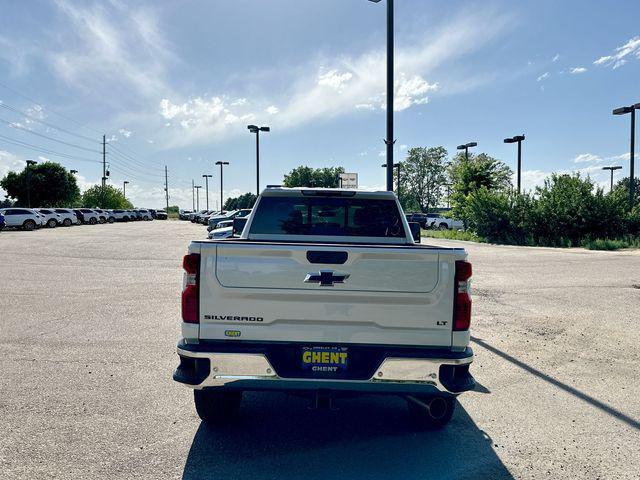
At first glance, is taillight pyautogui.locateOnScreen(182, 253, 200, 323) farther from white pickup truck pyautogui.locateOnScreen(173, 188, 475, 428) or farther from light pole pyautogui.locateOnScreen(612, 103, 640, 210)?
light pole pyautogui.locateOnScreen(612, 103, 640, 210)

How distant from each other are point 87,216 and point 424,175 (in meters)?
68.4

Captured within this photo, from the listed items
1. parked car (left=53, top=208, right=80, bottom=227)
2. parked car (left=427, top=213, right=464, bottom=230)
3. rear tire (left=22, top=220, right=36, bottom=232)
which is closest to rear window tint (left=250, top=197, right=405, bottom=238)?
rear tire (left=22, top=220, right=36, bottom=232)

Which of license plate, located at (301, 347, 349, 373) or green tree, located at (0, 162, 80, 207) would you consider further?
green tree, located at (0, 162, 80, 207)

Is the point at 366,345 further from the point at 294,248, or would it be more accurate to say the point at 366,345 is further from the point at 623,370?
the point at 623,370

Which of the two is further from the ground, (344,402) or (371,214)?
(371,214)

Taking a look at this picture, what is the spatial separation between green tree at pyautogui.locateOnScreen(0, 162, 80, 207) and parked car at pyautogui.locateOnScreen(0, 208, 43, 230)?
33.9 meters

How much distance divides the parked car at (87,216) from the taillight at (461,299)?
59.7 meters

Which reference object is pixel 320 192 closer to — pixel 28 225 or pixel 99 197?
pixel 28 225

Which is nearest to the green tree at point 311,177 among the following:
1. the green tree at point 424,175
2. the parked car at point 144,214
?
the green tree at point 424,175

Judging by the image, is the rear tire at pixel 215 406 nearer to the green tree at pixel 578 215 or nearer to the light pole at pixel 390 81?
the light pole at pixel 390 81

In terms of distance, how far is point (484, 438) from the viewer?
12.7 feet

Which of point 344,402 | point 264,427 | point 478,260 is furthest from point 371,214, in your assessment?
point 478,260

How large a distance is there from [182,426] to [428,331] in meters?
2.16

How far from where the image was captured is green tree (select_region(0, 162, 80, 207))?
69.9 m
